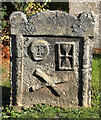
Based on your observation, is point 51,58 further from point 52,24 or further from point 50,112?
point 50,112

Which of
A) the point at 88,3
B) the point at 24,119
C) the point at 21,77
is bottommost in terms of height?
the point at 24,119

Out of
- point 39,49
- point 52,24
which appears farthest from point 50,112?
point 52,24

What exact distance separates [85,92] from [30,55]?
1.15 meters

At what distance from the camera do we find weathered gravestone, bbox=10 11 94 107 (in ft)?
11.7

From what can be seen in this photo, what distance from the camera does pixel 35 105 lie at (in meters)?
3.79

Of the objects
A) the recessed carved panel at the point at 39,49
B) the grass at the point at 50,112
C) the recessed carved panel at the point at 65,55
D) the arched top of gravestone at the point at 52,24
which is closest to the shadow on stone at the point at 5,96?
the grass at the point at 50,112

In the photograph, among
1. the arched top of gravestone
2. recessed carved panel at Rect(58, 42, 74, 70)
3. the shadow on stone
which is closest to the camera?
the arched top of gravestone

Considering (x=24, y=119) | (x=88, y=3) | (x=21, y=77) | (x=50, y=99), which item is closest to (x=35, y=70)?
(x=21, y=77)

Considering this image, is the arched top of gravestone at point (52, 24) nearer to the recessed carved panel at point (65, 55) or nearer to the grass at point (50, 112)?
the recessed carved panel at point (65, 55)

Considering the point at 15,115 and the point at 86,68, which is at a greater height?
the point at 86,68

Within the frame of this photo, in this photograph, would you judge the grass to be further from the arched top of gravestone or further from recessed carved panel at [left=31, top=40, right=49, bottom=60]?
the arched top of gravestone

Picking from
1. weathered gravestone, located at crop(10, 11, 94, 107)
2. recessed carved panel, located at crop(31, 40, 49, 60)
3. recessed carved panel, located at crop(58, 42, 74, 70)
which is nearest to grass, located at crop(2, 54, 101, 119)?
weathered gravestone, located at crop(10, 11, 94, 107)

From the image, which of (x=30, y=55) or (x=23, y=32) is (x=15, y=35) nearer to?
(x=23, y=32)

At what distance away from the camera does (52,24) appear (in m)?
3.56
